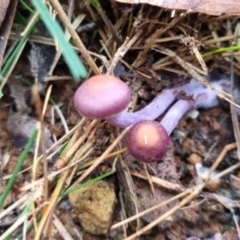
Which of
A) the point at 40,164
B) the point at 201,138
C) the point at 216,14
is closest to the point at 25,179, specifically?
the point at 40,164

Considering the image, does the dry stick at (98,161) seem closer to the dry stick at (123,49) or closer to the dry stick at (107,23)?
the dry stick at (123,49)

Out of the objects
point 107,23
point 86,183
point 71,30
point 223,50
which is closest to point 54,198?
point 86,183

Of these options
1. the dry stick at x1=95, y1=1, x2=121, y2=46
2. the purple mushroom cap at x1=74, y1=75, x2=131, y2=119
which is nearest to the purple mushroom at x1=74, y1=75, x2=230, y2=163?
the purple mushroom cap at x1=74, y1=75, x2=131, y2=119

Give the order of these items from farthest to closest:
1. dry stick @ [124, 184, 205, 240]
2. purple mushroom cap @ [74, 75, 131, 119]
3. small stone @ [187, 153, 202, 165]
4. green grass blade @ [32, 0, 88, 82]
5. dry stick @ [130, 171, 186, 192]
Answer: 1. small stone @ [187, 153, 202, 165]
2. dry stick @ [130, 171, 186, 192]
3. dry stick @ [124, 184, 205, 240]
4. purple mushroom cap @ [74, 75, 131, 119]
5. green grass blade @ [32, 0, 88, 82]

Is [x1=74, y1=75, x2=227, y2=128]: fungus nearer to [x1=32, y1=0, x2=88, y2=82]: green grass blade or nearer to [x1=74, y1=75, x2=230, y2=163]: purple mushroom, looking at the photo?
[x1=74, y1=75, x2=230, y2=163]: purple mushroom

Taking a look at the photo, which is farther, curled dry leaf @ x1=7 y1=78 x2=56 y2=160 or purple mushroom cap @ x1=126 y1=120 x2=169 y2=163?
curled dry leaf @ x1=7 y1=78 x2=56 y2=160

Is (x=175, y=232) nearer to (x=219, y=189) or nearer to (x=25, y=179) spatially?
(x=219, y=189)

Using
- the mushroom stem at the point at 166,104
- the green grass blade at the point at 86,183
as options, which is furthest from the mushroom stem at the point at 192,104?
the green grass blade at the point at 86,183
